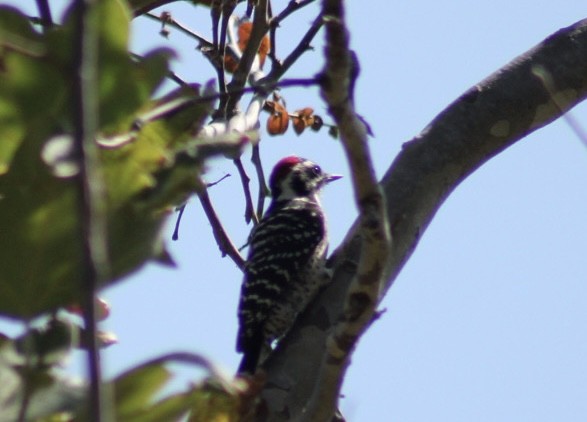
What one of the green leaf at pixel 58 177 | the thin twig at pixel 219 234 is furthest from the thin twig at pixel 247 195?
the green leaf at pixel 58 177

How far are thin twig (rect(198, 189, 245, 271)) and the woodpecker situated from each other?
45cm

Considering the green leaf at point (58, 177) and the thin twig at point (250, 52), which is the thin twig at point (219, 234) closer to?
the thin twig at point (250, 52)

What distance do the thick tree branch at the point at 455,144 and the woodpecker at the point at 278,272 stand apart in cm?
170

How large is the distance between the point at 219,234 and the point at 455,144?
5.06 feet

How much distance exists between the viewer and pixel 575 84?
11.9 feet

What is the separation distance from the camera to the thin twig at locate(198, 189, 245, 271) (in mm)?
4514

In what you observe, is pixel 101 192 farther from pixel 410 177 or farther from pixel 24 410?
pixel 410 177

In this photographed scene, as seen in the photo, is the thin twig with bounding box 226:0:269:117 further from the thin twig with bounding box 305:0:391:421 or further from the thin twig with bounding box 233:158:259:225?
the thin twig with bounding box 305:0:391:421

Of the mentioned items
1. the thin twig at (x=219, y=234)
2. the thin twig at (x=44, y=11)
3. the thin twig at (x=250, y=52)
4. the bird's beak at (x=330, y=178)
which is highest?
the bird's beak at (x=330, y=178)

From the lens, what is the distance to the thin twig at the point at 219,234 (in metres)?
4.51

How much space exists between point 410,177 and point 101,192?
2501 millimetres

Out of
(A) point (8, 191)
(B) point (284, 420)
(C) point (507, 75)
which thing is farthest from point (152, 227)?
(C) point (507, 75)

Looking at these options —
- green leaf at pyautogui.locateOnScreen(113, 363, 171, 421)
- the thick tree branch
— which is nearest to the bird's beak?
the thick tree branch

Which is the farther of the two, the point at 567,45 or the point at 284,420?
the point at 567,45
